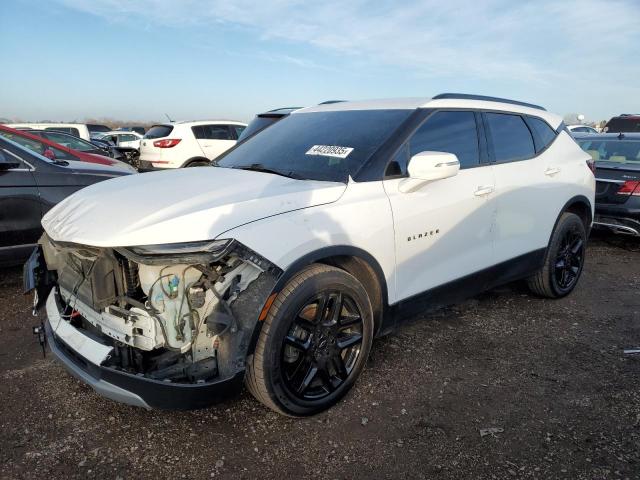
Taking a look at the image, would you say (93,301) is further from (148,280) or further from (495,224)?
(495,224)

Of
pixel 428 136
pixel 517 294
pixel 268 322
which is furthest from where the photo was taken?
pixel 517 294

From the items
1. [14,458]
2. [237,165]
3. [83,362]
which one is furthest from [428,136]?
[14,458]

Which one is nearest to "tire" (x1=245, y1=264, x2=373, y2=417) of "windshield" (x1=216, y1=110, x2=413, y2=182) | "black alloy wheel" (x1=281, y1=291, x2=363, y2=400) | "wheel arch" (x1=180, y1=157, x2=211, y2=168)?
"black alloy wheel" (x1=281, y1=291, x2=363, y2=400)

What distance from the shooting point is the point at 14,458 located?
232cm

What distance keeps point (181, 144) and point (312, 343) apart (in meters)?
10.1

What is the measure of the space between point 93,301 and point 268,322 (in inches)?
33.9

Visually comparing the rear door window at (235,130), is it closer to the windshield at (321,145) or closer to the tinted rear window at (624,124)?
the windshield at (321,145)

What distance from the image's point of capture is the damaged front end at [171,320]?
217cm

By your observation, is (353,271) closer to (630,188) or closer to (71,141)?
(630,188)

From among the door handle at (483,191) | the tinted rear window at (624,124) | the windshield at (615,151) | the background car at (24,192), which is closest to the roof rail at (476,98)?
the door handle at (483,191)

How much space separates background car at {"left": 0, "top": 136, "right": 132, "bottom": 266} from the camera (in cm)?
436

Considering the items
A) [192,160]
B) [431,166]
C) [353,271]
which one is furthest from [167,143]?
[431,166]

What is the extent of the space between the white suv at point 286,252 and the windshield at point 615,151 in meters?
3.57

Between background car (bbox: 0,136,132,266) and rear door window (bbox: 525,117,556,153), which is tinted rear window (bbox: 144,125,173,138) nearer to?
background car (bbox: 0,136,132,266)
